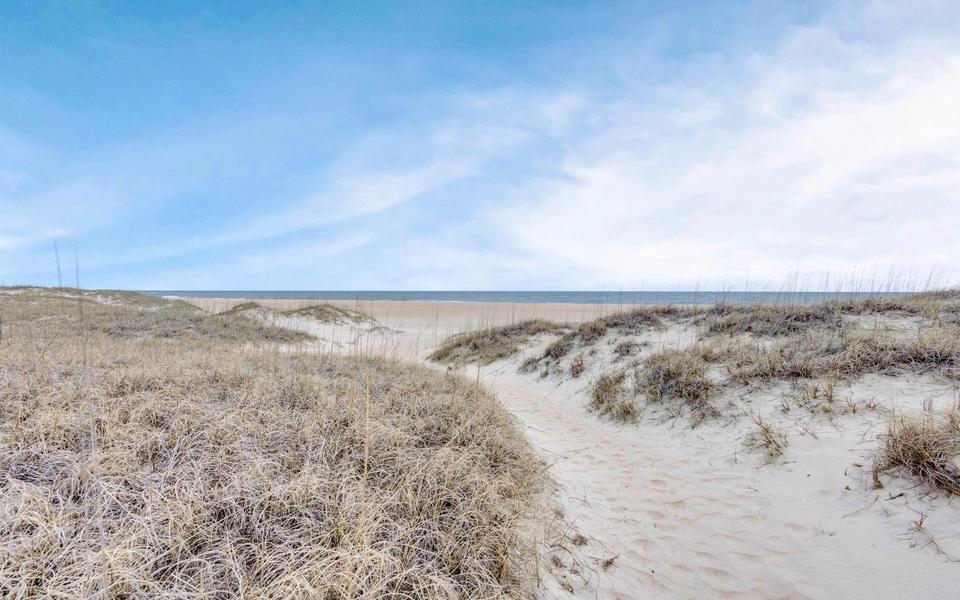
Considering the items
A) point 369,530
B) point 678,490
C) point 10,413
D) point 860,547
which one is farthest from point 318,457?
point 860,547

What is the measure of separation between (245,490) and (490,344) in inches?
457

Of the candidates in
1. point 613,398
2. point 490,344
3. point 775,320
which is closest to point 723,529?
point 613,398

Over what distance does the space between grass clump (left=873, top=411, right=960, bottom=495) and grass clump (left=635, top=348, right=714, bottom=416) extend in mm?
2313

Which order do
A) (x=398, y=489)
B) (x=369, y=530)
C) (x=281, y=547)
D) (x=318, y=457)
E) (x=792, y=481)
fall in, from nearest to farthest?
(x=281, y=547), (x=369, y=530), (x=398, y=489), (x=318, y=457), (x=792, y=481)

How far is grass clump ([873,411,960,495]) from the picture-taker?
329 centimetres

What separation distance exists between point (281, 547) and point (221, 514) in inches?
29.6

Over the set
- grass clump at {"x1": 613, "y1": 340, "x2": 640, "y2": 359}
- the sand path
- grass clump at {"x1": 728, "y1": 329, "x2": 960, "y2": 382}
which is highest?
grass clump at {"x1": 728, "y1": 329, "x2": 960, "y2": 382}

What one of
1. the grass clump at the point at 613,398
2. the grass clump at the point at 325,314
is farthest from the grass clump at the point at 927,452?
the grass clump at the point at 325,314

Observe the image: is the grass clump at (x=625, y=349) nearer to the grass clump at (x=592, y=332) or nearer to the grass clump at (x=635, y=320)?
the grass clump at (x=635, y=320)

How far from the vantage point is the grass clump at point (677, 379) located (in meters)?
6.44

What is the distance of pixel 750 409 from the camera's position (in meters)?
5.68

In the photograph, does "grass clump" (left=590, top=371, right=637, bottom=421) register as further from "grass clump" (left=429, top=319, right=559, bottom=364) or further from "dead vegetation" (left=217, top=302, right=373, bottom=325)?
"dead vegetation" (left=217, top=302, right=373, bottom=325)

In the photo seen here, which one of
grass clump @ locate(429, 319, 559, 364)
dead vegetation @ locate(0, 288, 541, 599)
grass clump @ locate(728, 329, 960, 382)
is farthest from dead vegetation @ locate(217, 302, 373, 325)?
grass clump @ locate(728, 329, 960, 382)

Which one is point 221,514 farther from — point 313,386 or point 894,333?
point 894,333
